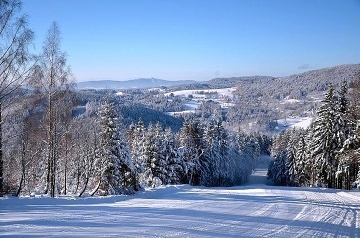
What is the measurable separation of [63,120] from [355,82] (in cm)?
1897

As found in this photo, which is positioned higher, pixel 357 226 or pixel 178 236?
pixel 178 236

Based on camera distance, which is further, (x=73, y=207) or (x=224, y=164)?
(x=224, y=164)

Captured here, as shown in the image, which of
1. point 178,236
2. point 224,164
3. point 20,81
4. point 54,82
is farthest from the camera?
point 224,164

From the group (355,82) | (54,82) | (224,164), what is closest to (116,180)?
(54,82)

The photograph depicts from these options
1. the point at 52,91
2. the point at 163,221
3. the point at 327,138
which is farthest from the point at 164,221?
the point at 327,138

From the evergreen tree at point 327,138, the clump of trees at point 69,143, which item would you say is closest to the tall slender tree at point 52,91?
the clump of trees at point 69,143

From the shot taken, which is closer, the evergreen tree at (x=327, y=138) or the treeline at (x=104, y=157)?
the treeline at (x=104, y=157)

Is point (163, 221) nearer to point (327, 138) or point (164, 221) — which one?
point (164, 221)

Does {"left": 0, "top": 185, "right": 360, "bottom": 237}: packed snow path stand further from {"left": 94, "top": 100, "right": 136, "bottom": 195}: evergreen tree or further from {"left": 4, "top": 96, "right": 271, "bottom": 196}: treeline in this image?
{"left": 94, "top": 100, "right": 136, "bottom": 195}: evergreen tree

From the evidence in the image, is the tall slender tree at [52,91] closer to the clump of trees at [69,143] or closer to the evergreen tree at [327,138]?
the clump of trees at [69,143]

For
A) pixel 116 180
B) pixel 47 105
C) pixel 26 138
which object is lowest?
pixel 116 180

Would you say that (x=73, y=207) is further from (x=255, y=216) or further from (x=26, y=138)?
(x=26, y=138)

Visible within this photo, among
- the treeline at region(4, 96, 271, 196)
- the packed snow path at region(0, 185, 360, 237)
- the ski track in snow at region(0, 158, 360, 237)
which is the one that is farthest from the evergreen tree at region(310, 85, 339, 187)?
the packed snow path at region(0, 185, 360, 237)

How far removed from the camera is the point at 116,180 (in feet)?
80.4
